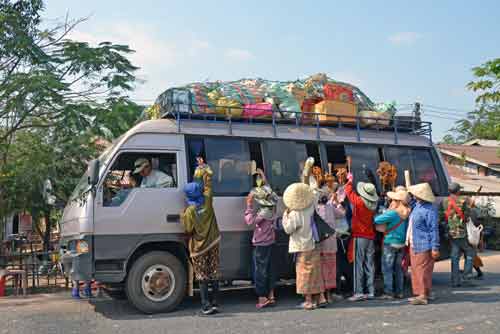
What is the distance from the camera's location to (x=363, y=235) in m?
8.44

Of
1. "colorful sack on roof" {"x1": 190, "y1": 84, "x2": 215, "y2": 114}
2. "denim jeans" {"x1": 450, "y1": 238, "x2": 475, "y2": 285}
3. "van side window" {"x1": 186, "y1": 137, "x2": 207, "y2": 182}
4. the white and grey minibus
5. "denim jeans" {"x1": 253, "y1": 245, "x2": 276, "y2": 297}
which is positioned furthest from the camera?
"denim jeans" {"x1": 450, "y1": 238, "x2": 475, "y2": 285}

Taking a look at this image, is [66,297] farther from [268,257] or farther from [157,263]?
[268,257]

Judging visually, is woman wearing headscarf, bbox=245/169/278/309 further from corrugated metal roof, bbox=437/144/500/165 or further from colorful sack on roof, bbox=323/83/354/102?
corrugated metal roof, bbox=437/144/500/165

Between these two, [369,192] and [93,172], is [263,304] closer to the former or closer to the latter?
[369,192]

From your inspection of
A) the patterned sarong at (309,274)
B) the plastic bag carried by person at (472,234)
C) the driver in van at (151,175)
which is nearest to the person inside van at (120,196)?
the driver in van at (151,175)

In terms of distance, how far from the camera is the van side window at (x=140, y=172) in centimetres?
760

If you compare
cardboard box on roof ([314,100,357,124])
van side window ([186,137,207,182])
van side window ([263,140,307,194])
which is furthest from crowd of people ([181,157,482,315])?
cardboard box on roof ([314,100,357,124])

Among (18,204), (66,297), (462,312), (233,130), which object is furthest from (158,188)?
(18,204)

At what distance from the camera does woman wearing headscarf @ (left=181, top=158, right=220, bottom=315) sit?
7.36 m

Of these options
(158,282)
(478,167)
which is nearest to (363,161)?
(158,282)

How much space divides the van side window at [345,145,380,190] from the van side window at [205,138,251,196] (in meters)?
1.95

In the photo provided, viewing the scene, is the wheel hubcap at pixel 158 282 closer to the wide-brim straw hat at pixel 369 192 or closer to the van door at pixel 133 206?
the van door at pixel 133 206

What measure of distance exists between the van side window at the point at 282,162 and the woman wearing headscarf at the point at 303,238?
666 mm

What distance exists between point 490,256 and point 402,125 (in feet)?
32.9
